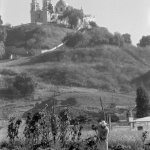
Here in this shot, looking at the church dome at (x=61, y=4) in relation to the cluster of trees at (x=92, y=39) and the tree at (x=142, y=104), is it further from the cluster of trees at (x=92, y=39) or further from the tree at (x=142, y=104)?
the tree at (x=142, y=104)

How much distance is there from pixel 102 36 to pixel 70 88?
987 inches

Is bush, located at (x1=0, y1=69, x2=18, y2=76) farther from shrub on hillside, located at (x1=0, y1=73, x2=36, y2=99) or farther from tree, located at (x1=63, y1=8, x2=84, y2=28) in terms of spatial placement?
tree, located at (x1=63, y1=8, x2=84, y2=28)

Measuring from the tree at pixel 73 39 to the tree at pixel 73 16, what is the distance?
7.05 meters

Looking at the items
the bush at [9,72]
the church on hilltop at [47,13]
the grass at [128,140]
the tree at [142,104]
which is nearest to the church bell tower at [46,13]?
the church on hilltop at [47,13]

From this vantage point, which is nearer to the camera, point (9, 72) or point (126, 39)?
point (9, 72)

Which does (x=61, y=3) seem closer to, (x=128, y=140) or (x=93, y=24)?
(x=93, y=24)

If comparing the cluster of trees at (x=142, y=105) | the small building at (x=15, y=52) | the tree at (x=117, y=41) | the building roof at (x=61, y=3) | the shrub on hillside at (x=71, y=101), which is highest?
the building roof at (x=61, y=3)

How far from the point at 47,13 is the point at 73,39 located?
12.6 m

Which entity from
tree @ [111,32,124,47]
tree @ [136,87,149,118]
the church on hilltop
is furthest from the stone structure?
tree @ [136,87,149,118]

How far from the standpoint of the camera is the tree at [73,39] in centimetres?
8960

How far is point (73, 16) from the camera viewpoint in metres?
97.1

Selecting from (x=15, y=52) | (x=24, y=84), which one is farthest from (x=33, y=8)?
(x=24, y=84)

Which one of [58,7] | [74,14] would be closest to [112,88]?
[74,14]

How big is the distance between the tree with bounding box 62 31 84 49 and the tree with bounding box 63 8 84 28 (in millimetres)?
7049
